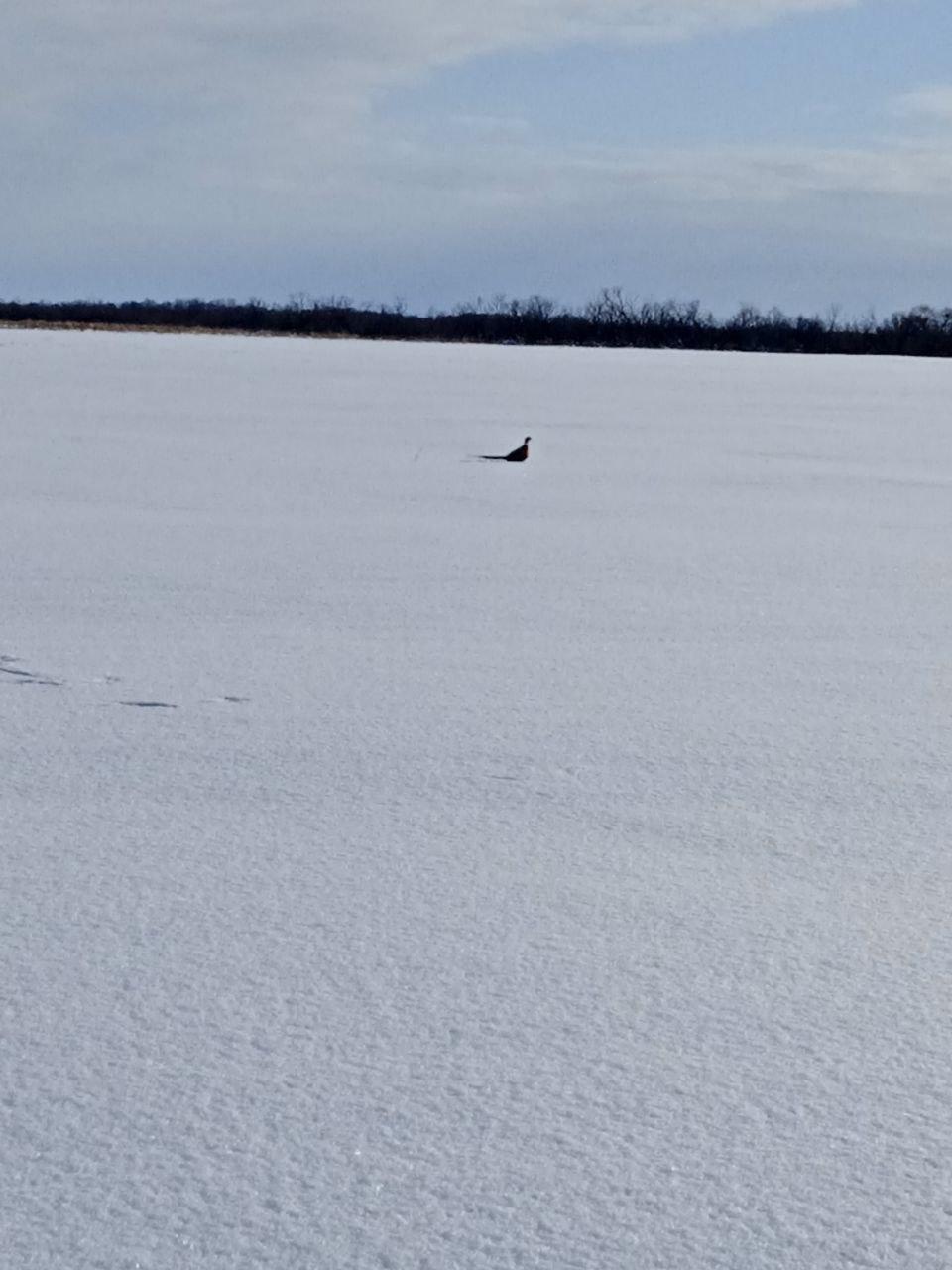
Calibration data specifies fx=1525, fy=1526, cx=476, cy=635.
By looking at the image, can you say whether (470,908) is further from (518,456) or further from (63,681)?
(518,456)

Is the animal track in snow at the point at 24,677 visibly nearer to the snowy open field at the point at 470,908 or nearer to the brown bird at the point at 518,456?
the snowy open field at the point at 470,908

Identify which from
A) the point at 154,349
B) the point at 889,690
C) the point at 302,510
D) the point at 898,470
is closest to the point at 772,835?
the point at 889,690

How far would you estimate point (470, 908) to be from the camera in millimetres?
2250

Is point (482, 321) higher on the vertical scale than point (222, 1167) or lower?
higher

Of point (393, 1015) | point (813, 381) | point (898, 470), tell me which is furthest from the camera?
point (813, 381)

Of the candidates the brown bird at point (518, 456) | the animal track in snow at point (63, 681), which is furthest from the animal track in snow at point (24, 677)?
the brown bird at point (518, 456)

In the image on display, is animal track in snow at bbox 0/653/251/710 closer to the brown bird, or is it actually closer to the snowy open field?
the snowy open field

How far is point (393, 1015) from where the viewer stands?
1876mm

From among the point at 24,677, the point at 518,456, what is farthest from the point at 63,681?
the point at 518,456

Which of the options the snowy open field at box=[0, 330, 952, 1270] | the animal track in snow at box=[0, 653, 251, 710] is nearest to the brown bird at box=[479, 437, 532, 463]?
the snowy open field at box=[0, 330, 952, 1270]

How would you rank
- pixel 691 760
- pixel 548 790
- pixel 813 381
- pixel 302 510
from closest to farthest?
pixel 548 790 → pixel 691 760 → pixel 302 510 → pixel 813 381

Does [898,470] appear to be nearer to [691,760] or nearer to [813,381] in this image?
[691,760]

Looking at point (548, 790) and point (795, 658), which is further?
point (795, 658)

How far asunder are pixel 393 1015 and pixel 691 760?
1354 mm
